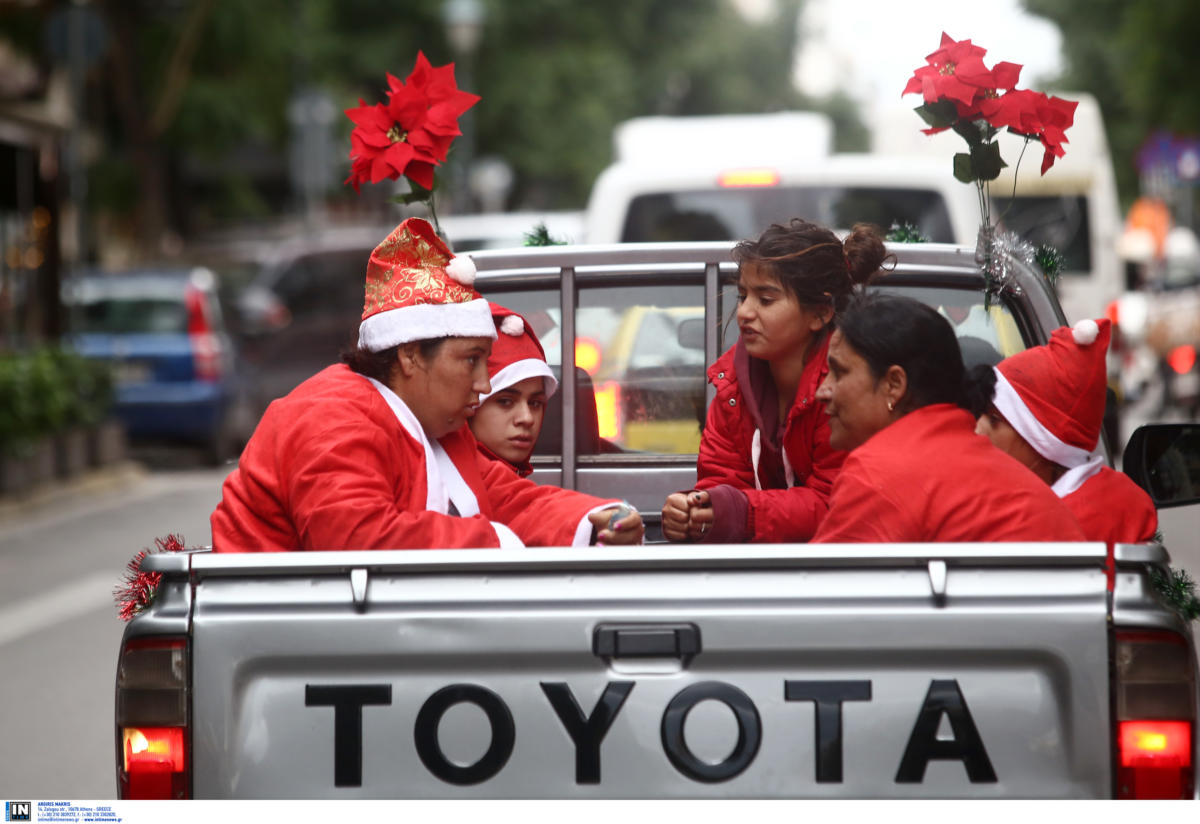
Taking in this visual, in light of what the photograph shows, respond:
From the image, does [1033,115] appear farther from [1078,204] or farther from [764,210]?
[1078,204]

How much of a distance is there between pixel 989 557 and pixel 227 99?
21.5 metres

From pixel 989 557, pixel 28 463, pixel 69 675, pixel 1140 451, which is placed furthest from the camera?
pixel 28 463

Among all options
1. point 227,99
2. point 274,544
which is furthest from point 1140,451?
point 227,99

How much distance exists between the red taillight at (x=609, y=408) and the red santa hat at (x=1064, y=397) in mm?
1382

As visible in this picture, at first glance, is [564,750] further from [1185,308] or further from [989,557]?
[1185,308]

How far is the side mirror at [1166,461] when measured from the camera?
3.51m

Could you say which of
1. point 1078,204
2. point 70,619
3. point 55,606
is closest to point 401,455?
point 70,619

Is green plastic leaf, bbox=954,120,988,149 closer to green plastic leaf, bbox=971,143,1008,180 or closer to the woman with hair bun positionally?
green plastic leaf, bbox=971,143,1008,180

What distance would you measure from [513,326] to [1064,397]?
116 centimetres

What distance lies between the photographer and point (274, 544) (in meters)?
3.12

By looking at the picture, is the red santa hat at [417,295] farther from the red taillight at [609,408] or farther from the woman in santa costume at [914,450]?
the red taillight at [609,408]

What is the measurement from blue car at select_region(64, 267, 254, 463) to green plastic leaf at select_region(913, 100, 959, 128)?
12.3 metres

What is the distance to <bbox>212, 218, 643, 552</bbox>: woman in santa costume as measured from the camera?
298 centimetres

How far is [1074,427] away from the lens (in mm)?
3455
